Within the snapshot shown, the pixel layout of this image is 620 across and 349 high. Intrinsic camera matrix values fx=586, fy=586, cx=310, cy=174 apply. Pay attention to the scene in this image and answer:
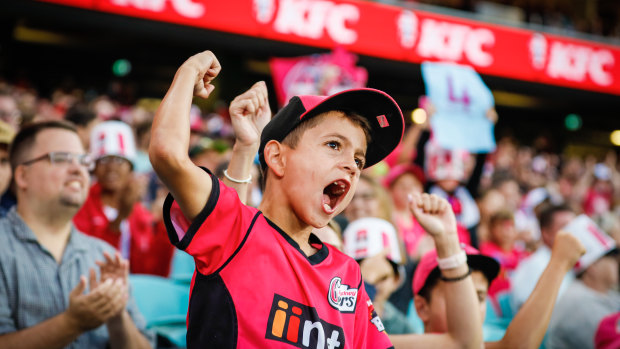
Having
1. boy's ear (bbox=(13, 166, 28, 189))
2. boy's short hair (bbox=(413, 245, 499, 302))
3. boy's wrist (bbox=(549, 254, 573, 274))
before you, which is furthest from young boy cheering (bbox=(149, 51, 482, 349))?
boy's ear (bbox=(13, 166, 28, 189))

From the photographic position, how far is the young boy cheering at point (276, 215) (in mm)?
1406

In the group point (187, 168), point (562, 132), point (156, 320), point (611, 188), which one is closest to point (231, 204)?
point (187, 168)

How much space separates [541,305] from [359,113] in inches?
48.0

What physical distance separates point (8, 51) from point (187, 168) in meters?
11.7

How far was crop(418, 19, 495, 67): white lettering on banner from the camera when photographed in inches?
421

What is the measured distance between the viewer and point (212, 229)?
1.42 meters

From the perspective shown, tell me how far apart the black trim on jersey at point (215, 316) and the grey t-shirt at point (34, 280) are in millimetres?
1164

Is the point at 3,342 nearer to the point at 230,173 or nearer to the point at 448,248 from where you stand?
the point at 230,173

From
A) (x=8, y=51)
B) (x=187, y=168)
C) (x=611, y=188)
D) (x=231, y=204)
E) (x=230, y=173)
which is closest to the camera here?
(x=187, y=168)

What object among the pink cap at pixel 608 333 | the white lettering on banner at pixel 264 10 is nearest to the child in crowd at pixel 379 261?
the pink cap at pixel 608 333

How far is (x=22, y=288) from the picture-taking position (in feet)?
7.61

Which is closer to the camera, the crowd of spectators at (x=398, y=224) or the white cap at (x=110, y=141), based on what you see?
the crowd of spectators at (x=398, y=224)

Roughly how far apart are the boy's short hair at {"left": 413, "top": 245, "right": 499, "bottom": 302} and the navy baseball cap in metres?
0.76

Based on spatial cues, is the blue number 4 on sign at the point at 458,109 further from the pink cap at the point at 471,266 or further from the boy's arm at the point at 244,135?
the boy's arm at the point at 244,135
